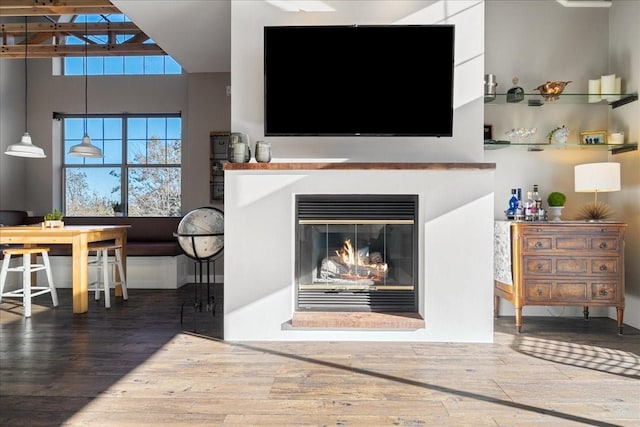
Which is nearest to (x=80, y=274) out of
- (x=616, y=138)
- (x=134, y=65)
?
(x=134, y=65)

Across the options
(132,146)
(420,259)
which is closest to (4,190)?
(132,146)

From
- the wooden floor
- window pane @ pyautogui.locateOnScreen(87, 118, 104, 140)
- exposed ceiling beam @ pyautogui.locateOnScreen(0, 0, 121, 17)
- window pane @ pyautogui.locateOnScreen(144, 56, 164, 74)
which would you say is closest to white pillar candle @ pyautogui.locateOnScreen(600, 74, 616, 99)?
the wooden floor

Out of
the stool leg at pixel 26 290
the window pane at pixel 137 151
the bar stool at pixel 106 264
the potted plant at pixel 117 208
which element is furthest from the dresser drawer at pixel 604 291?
the potted plant at pixel 117 208

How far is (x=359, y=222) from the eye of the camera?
10.8 feet

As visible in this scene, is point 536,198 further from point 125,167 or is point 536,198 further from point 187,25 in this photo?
point 125,167

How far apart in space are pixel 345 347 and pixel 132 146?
16.5ft

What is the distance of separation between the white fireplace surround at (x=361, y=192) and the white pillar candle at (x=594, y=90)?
4.76 feet

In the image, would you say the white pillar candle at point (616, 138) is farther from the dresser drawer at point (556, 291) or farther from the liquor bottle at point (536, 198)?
the dresser drawer at point (556, 291)

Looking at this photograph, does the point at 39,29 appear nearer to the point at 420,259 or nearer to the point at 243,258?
the point at 243,258

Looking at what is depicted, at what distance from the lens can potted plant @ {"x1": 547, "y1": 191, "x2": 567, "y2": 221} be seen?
12.2ft

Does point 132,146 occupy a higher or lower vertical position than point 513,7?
lower

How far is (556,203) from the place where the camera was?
12.2 ft

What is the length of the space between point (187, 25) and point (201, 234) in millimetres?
2097

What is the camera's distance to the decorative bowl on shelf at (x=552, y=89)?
147 inches
